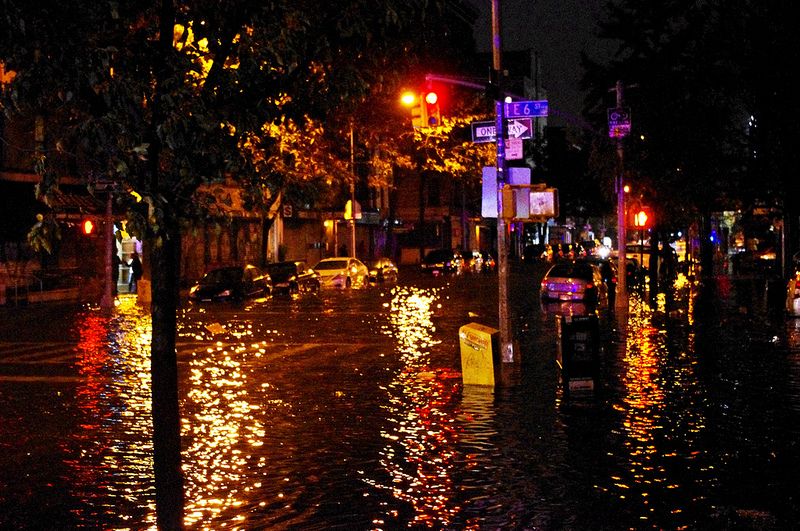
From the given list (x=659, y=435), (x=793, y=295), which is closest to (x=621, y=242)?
(x=793, y=295)

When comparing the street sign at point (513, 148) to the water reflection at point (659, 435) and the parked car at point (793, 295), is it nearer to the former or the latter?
the water reflection at point (659, 435)

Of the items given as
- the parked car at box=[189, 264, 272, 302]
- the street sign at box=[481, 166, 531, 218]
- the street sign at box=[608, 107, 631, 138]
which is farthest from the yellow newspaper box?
the parked car at box=[189, 264, 272, 302]

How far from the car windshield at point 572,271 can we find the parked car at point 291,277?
50.8ft

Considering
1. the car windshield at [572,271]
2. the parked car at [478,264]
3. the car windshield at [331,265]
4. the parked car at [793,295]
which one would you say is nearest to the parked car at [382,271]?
the car windshield at [331,265]

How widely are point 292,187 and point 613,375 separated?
11.4 metres

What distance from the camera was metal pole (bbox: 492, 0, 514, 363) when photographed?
19.0 meters

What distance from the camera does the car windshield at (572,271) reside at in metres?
36.0

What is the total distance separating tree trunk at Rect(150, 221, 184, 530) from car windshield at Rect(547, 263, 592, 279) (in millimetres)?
29475

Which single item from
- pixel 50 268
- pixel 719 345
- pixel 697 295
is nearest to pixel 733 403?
pixel 719 345

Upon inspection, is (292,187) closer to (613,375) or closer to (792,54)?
(613,375)

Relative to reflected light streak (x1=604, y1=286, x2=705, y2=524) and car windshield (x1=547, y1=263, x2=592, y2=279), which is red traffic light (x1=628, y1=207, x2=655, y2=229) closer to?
car windshield (x1=547, y1=263, x2=592, y2=279)

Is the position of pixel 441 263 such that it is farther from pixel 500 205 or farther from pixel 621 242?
pixel 500 205

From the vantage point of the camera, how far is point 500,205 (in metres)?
19.0

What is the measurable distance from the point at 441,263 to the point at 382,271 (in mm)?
12863
